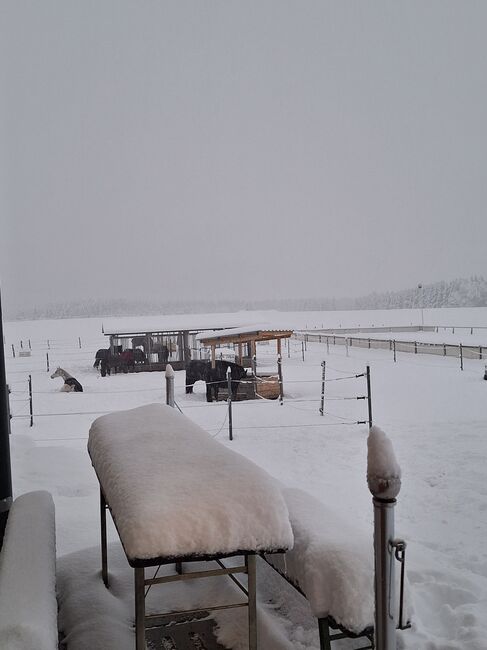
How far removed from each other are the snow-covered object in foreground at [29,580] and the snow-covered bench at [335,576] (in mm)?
579

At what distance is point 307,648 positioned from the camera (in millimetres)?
1573

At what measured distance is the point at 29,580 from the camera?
1088mm

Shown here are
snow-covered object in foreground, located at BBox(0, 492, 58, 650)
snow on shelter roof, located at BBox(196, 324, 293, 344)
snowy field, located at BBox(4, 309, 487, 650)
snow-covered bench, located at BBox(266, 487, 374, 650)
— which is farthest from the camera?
snow on shelter roof, located at BBox(196, 324, 293, 344)

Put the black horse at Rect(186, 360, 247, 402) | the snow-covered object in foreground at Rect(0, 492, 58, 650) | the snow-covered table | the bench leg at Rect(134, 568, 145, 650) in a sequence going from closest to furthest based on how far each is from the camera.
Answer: the snow-covered object in foreground at Rect(0, 492, 58, 650) < the snow-covered table < the bench leg at Rect(134, 568, 145, 650) < the black horse at Rect(186, 360, 247, 402)

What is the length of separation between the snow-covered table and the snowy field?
616 millimetres

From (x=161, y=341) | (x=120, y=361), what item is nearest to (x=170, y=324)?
(x=161, y=341)

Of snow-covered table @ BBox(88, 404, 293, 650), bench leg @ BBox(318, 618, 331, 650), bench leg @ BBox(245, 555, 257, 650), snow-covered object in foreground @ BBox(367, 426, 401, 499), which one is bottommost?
bench leg @ BBox(318, 618, 331, 650)

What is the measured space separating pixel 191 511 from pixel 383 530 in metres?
0.38

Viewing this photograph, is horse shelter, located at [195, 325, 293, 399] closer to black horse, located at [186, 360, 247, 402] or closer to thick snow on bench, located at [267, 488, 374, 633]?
black horse, located at [186, 360, 247, 402]

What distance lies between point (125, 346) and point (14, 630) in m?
10.1

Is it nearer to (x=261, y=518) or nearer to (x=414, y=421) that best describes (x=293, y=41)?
(x=414, y=421)

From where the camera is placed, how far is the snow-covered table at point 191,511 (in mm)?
954

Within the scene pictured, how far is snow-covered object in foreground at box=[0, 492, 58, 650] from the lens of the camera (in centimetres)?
85

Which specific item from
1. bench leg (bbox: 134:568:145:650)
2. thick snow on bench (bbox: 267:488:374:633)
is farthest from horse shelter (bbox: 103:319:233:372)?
bench leg (bbox: 134:568:145:650)
